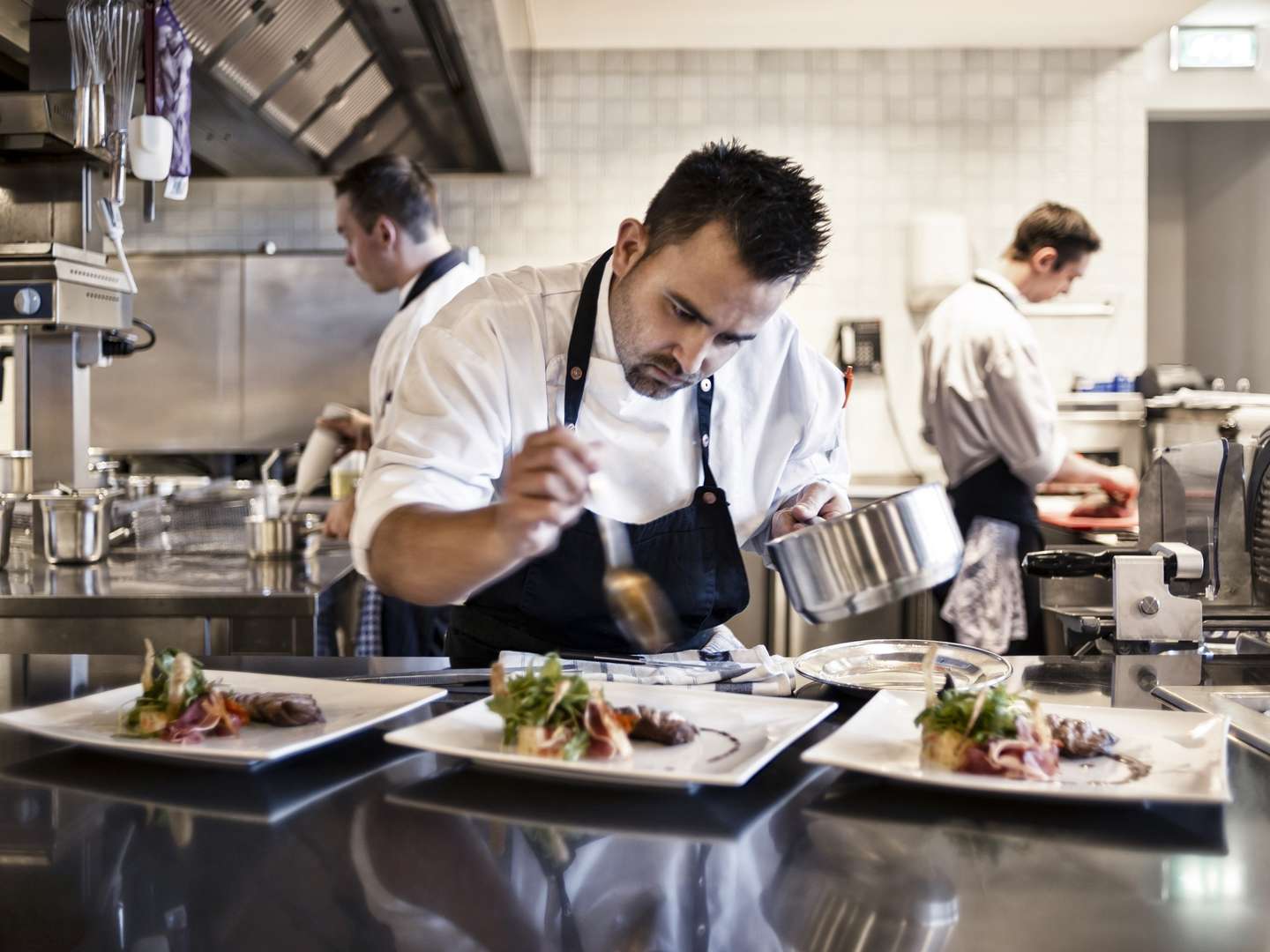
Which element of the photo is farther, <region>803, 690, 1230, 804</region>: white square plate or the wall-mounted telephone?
the wall-mounted telephone

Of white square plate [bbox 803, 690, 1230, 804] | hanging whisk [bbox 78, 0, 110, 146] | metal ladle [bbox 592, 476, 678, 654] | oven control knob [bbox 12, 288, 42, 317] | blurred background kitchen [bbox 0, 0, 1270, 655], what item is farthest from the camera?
blurred background kitchen [bbox 0, 0, 1270, 655]

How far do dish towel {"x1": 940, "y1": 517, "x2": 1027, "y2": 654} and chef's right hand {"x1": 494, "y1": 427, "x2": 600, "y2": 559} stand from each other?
2725 millimetres

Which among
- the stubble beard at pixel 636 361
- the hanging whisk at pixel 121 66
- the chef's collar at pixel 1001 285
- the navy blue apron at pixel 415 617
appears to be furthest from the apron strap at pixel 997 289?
the hanging whisk at pixel 121 66

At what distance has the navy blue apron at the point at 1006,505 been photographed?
146 inches

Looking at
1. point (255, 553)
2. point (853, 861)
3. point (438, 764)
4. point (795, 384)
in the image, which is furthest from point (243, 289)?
point (853, 861)

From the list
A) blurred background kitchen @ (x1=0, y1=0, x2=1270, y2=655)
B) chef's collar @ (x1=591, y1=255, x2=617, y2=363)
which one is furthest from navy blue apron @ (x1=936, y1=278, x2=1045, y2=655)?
chef's collar @ (x1=591, y1=255, x2=617, y2=363)

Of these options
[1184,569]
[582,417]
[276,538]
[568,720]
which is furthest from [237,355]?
[568,720]

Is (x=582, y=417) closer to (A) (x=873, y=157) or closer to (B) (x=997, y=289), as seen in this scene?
(B) (x=997, y=289)

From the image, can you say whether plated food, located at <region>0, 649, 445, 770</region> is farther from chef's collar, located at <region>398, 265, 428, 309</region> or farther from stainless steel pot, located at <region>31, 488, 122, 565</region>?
chef's collar, located at <region>398, 265, 428, 309</region>

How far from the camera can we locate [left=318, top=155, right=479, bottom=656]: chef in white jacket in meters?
3.31

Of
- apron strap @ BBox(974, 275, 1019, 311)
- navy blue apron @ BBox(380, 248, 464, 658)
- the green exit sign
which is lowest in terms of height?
navy blue apron @ BBox(380, 248, 464, 658)

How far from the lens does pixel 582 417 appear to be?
1.76 m

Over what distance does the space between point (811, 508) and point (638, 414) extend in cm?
29

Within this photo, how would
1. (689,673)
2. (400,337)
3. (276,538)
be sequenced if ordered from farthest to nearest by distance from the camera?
(400,337), (276,538), (689,673)
